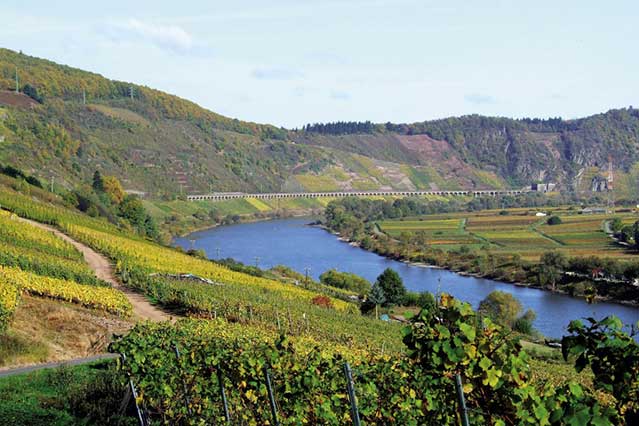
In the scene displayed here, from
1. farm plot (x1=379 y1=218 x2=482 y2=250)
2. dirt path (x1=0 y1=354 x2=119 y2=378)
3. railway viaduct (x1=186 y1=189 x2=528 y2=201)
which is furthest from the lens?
railway viaduct (x1=186 y1=189 x2=528 y2=201)

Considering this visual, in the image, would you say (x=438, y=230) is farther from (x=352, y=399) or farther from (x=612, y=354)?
(x=612, y=354)

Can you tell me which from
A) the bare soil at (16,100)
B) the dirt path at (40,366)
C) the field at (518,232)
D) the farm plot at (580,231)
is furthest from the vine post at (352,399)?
the bare soil at (16,100)

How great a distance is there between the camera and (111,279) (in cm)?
2983

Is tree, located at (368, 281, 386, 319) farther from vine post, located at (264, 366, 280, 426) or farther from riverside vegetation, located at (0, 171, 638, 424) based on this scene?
vine post, located at (264, 366, 280, 426)

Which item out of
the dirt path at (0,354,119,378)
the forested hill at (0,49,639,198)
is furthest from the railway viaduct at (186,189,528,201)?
the dirt path at (0,354,119,378)

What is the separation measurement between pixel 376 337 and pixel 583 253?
57587mm

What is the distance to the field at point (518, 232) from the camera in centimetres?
8338

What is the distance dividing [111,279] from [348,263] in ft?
158

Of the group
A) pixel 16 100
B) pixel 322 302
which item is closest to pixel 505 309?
pixel 322 302

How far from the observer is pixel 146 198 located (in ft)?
389

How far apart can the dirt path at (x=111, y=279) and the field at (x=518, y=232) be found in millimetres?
50277

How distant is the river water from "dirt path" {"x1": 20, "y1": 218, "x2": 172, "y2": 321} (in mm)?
14813

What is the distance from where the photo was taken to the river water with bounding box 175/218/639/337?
5194 centimetres

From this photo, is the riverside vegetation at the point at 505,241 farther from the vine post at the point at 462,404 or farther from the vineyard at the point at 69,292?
the vine post at the point at 462,404
